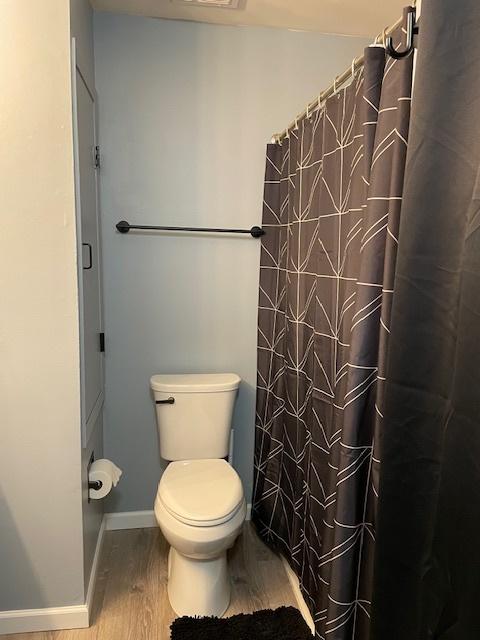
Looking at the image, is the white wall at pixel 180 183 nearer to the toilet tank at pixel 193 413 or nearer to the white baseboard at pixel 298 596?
the toilet tank at pixel 193 413

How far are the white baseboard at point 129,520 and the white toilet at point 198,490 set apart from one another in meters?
0.31

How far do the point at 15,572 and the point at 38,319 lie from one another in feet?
3.03

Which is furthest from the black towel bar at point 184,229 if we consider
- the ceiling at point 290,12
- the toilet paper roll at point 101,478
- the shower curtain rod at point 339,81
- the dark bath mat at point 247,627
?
the dark bath mat at point 247,627

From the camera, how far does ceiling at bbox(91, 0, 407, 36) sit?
192cm

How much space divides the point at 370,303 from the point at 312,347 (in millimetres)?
511

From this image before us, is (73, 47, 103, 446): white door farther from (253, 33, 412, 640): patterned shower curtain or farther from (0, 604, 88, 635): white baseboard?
(253, 33, 412, 640): patterned shower curtain

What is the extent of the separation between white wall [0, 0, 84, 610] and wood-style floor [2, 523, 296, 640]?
156 mm

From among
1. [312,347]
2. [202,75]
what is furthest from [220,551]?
[202,75]

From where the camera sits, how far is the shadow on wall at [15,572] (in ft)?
5.48

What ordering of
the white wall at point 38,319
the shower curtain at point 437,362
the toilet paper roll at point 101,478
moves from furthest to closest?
the toilet paper roll at point 101,478 → the white wall at point 38,319 → the shower curtain at point 437,362

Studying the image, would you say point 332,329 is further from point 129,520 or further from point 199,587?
point 129,520

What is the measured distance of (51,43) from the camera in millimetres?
1470

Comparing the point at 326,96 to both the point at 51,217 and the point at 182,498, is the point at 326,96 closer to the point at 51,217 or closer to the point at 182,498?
the point at 51,217

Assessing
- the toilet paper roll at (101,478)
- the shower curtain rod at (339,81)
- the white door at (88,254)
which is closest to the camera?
the shower curtain rod at (339,81)
